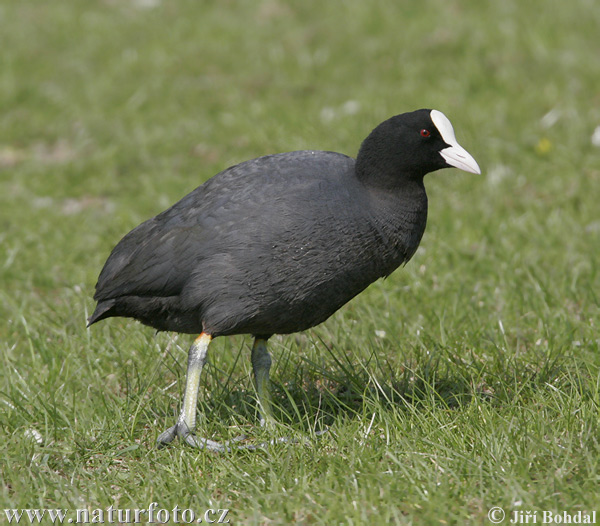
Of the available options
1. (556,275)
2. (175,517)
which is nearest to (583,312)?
(556,275)

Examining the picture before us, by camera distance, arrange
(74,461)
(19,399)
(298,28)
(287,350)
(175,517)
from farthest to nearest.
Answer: (298,28)
(287,350)
(19,399)
(74,461)
(175,517)

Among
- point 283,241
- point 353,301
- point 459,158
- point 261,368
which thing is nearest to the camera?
point 283,241

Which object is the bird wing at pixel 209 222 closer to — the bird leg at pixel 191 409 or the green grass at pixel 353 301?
the bird leg at pixel 191 409

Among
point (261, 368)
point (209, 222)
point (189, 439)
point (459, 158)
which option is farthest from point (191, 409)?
point (459, 158)

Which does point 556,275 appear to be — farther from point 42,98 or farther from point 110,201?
point 42,98

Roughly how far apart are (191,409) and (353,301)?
1.51 m

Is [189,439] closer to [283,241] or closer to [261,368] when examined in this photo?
[261,368]

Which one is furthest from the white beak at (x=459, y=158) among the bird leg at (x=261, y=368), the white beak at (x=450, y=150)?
the bird leg at (x=261, y=368)

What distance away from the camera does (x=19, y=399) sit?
3.87 m

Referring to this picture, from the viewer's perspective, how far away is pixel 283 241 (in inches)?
134

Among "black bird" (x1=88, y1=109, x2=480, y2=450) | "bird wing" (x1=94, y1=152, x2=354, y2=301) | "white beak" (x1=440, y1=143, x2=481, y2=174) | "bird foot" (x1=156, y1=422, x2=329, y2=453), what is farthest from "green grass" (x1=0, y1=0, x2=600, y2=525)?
"white beak" (x1=440, y1=143, x2=481, y2=174)

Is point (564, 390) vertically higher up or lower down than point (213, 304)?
lower down

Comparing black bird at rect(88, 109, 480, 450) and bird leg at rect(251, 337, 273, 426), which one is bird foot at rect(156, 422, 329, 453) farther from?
bird leg at rect(251, 337, 273, 426)

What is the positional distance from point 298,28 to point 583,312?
561 centimetres
